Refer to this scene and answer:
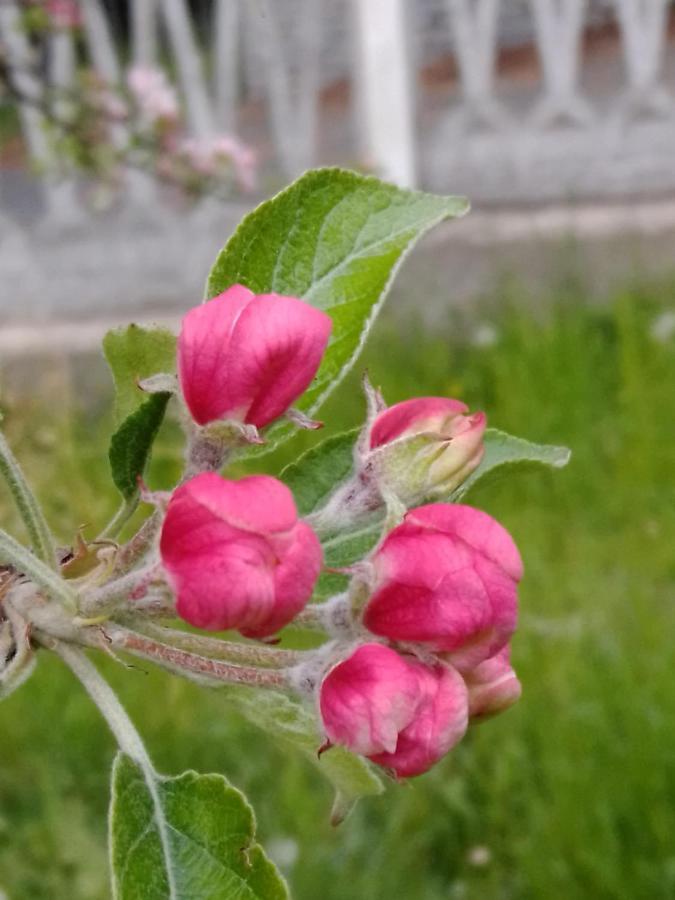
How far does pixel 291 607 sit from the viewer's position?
47 cm

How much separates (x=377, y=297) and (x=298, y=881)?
56.9 inches

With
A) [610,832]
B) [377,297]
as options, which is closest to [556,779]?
[610,832]

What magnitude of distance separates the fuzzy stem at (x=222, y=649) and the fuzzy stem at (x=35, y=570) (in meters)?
0.03

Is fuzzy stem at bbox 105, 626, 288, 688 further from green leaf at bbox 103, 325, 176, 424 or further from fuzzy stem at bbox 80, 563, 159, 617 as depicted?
green leaf at bbox 103, 325, 176, 424

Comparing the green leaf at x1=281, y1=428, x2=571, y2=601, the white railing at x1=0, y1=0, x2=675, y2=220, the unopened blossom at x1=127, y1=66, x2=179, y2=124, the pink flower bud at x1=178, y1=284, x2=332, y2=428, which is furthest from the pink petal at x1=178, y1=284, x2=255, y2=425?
the white railing at x1=0, y1=0, x2=675, y2=220

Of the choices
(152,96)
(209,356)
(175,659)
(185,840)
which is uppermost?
(209,356)

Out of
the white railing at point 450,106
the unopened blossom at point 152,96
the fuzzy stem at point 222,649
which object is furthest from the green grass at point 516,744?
the white railing at point 450,106

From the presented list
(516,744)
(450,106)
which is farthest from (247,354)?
(450,106)

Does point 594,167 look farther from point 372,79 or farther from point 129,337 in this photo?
point 129,337

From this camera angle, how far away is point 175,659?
1.69 ft

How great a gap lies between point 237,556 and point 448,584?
3.4 inches

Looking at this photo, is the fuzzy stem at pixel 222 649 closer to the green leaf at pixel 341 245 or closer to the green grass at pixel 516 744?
the green leaf at pixel 341 245

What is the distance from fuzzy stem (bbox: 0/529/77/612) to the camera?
49 cm

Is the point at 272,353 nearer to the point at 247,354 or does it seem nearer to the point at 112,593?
the point at 247,354
